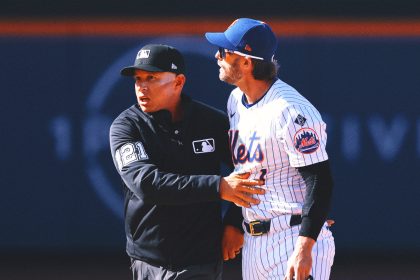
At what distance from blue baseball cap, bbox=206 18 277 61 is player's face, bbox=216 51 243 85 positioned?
4 cm

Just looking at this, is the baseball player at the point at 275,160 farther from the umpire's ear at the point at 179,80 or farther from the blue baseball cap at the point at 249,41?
the umpire's ear at the point at 179,80

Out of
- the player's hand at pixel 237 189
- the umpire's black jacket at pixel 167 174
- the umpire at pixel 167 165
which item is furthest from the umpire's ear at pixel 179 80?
the player's hand at pixel 237 189

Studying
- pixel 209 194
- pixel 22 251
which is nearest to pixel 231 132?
pixel 209 194

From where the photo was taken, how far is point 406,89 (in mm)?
7008

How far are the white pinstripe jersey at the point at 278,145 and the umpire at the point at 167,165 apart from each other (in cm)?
16

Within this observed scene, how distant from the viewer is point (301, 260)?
11.8 feet

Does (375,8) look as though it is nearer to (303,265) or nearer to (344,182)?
(344,182)

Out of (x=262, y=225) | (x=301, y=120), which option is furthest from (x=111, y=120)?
(x=301, y=120)

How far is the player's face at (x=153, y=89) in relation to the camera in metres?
3.99

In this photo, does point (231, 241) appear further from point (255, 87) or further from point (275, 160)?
point (255, 87)

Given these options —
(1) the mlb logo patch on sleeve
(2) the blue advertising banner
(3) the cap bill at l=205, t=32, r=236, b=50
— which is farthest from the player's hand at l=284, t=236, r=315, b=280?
(2) the blue advertising banner

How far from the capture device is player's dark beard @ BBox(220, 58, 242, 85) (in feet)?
12.9

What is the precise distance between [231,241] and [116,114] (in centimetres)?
314

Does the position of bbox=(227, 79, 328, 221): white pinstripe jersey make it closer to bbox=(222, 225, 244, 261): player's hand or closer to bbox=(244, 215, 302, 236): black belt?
bbox=(244, 215, 302, 236): black belt
